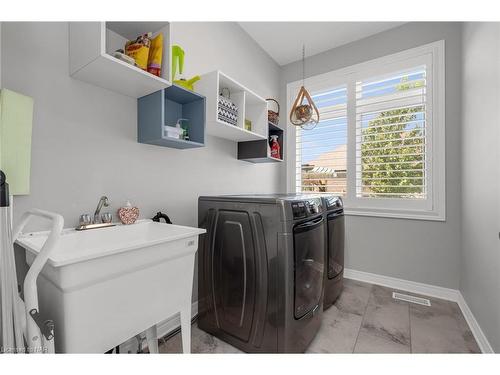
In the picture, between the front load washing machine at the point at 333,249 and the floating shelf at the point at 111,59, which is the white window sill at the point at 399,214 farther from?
the floating shelf at the point at 111,59

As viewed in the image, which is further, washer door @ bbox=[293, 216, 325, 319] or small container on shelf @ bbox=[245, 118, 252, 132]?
small container on shelf @ bbox=[245, 118, 252, 132]

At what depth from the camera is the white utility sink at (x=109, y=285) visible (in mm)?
766

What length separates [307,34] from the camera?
8.27 ft

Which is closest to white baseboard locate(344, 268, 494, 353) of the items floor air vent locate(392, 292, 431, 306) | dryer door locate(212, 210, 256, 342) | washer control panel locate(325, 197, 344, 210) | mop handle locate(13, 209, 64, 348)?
floor air vent locate(392, 292, 431, 306)

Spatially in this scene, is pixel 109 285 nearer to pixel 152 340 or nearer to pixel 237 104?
pixel 152 340

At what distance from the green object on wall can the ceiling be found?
6.86 ft

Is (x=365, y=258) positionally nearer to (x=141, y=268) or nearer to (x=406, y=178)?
(x=406, y=178)

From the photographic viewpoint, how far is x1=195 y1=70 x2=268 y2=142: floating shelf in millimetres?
1643

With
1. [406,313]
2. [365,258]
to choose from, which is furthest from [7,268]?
[365,258]

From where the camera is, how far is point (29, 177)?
1.01 metres

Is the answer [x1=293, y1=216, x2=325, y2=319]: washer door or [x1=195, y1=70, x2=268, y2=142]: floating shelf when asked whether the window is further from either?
[x1=293, y1=216, x2=325, y2=319]: washer door

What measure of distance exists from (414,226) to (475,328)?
937 millimetres
